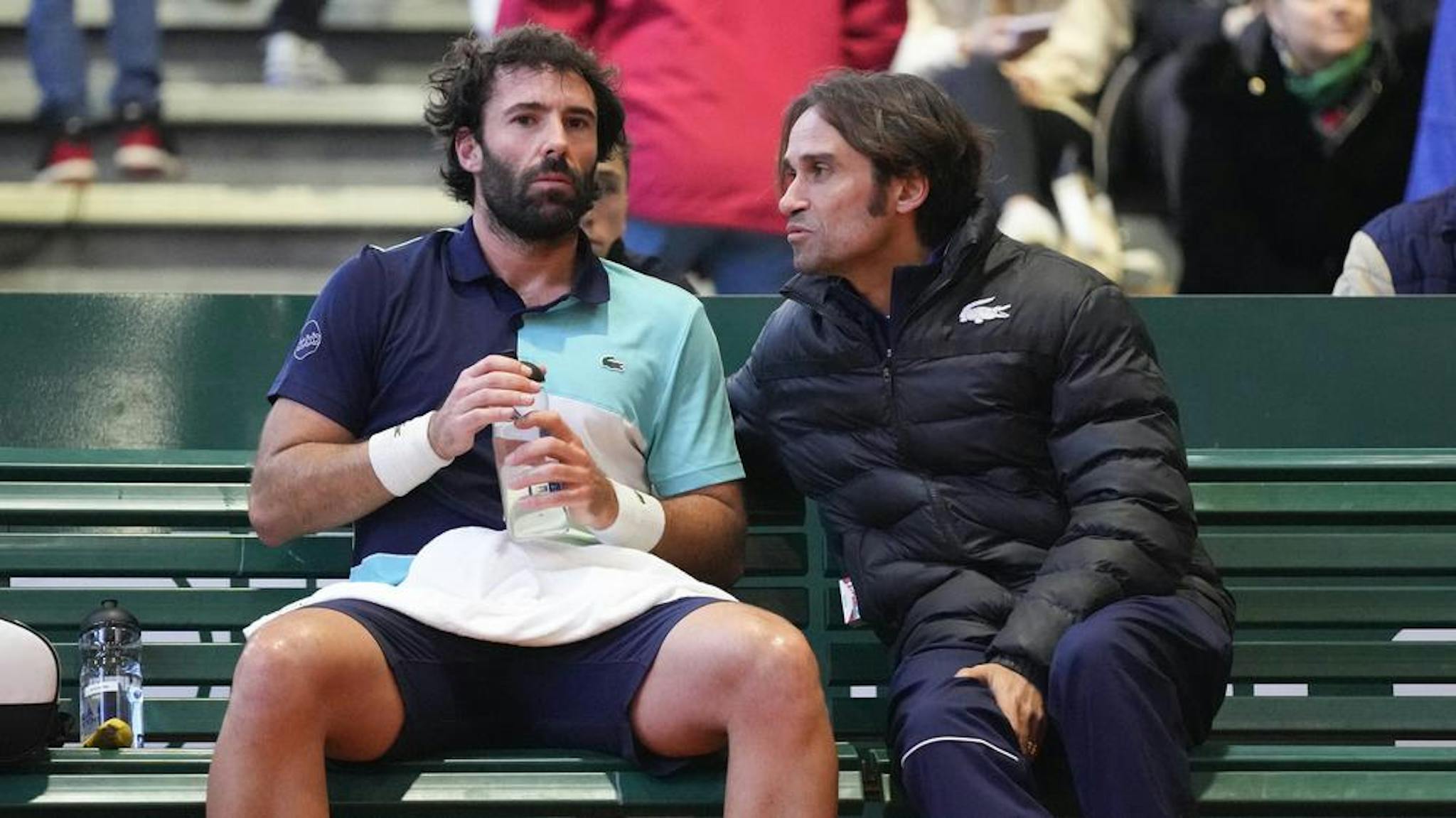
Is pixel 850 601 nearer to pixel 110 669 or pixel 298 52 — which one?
pixel 110 669

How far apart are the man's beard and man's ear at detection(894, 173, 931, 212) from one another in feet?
1.60

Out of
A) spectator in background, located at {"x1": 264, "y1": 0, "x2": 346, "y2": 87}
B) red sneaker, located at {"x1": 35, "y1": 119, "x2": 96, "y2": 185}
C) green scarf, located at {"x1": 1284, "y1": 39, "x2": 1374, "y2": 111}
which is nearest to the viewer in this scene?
green scarf, located at {"x1": 1284, "y1": 39, "x2": 1374, "y2": 111}

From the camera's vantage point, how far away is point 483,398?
3.37 metres

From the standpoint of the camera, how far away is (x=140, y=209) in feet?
20.6

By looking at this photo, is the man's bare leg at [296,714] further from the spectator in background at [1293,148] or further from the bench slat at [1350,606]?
the spectator in background at [1293,148]

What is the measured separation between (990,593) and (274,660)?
3.40 feet

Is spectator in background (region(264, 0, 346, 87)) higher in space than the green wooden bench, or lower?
higher

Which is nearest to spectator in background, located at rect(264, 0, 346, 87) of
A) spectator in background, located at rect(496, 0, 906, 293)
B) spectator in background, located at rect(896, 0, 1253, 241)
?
spectator in background, located at rect(496, 0, 906, 293)

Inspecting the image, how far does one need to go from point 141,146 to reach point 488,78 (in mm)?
2630

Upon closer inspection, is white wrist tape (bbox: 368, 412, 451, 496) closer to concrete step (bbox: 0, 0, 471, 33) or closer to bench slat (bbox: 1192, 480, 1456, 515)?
bench slat (bbox: 1192, 480, 1456, 515)

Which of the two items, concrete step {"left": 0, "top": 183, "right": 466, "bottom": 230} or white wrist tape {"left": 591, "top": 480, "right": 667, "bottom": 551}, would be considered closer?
white wrist tape {"left": 591, "top": 480, "right": 667, "bottom": 551}

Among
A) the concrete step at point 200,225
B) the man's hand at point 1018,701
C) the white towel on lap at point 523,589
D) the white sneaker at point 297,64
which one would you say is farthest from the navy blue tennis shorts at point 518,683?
the white sneaker at point 297,64

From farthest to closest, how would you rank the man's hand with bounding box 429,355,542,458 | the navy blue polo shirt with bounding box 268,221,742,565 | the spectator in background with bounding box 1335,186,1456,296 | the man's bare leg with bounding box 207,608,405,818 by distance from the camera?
the spectator in background with bounding box 1335,186,1456,296 < the navy blue polo shirt with bounding box 268,221,742,565 < the man's hand with bounding box 429,355,542,458 < the man's bare leg with bounding box 207,608,405,818

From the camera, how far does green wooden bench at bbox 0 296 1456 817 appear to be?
3439 millimetres
